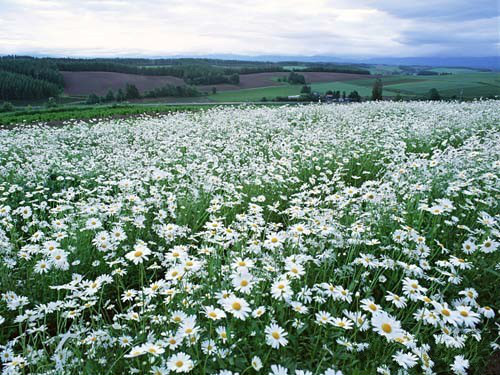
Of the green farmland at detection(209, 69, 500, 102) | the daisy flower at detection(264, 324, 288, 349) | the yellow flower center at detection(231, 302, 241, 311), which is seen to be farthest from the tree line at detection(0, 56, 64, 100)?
the daisy flower at detection(264, 324, 288, 349)

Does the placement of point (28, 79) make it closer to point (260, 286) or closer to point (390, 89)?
point (390, 89)

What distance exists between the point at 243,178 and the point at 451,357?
4.71 meters

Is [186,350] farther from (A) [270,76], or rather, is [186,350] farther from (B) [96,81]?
(A) [270,76]

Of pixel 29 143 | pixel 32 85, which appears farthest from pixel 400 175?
pixel 32 85

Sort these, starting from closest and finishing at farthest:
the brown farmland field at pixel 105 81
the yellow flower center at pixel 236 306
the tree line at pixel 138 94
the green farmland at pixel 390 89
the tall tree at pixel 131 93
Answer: the yellow flower center at pixel 236 306 < the green farmland at pixel 390 89 < the tree line at pixel 138 94 < the tall tree at pixel 131 93 < the brown farmland field at pixel 105 81

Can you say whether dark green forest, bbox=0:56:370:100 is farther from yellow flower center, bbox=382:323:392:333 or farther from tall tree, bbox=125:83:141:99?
yellow flower center, bbox=382:323:392:333

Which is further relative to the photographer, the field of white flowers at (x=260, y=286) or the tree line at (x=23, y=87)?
the tree line at (x=23, y=87)

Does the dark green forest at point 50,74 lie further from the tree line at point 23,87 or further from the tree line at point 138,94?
the tree line at point 138,94

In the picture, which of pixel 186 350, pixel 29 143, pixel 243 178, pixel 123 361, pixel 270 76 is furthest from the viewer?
pixel 270 76

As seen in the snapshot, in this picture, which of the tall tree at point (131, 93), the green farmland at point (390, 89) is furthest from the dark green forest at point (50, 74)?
the green farmland at point (390, 89)

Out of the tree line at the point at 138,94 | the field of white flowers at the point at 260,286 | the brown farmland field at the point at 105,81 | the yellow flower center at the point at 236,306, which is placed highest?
the brown farmland field at the point at 105,81

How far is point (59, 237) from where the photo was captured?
12.7 feet

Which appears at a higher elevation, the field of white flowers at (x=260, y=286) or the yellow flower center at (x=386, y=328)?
the yellow flower center at (x=386, y=328)

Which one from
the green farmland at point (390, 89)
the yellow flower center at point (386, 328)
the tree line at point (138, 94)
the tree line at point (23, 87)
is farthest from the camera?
the tree line at point (23, 87)
